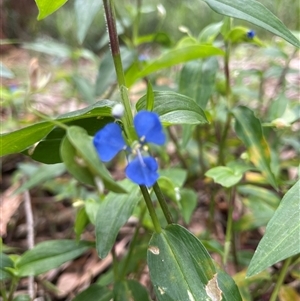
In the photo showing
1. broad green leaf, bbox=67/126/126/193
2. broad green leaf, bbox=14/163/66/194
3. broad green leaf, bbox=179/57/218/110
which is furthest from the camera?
broad green leaf, bbox=14/163/66/194

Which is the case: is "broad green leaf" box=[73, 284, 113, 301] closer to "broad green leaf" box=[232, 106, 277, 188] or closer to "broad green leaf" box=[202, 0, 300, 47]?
"broad green leaf" box=[232, 106, 277, 188]

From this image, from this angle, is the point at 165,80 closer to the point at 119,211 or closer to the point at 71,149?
the point at 119,211

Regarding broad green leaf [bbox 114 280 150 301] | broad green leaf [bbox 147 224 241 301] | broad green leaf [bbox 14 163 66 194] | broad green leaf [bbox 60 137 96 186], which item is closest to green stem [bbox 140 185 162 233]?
broad green leaf [bbox 147 224 241 301]

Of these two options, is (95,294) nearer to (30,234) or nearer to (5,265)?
(5,265)

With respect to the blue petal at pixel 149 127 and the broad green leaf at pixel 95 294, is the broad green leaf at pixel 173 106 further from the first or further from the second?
the broad green leaf at pixel 95 294

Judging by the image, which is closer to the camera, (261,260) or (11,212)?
(261,260)

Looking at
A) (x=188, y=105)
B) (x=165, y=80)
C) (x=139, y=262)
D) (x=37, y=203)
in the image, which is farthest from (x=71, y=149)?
(x=165, y=80)

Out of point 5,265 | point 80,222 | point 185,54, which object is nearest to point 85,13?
point 185,54
